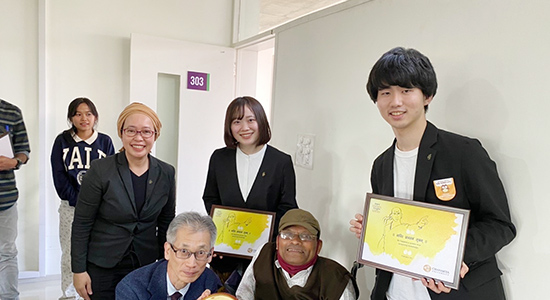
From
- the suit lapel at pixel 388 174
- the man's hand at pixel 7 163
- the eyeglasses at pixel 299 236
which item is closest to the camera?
the suit lapel at pixel 388 174

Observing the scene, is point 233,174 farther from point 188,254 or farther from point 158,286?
point 158,286

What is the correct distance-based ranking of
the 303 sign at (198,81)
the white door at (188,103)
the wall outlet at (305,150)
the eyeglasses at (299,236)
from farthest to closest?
the 303 sign at (198,81), the white door at (188,103), the wall outlet at (305,150), the eyeglasses at (299,236)

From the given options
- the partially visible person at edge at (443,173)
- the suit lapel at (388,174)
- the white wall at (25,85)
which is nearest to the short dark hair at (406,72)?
the partially visible person at edge at (443,173)

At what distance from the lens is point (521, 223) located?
3.91ft

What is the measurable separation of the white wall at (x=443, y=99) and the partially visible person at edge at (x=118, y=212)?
968 millimetres

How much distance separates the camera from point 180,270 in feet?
4.36

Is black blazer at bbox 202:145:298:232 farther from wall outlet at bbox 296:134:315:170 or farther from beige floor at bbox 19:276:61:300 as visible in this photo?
beige floor at bbox 19:276:61:300

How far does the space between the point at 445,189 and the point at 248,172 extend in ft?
2.82

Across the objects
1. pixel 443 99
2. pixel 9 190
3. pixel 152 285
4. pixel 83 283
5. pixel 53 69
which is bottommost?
pixel 83 283

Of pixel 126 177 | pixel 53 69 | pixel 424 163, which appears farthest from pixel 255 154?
pixel 53 69

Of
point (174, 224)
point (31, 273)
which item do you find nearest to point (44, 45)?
point (31, 273)

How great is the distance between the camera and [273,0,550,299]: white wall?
46.0 inches

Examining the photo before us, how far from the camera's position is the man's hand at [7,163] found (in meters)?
2.10

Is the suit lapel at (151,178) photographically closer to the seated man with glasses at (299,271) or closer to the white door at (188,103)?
the seated man with glasses at (299,271)
